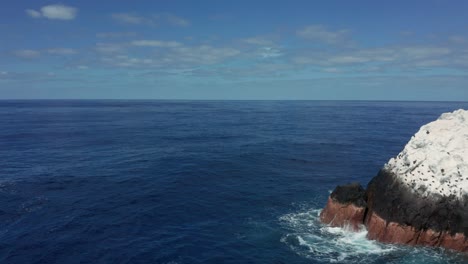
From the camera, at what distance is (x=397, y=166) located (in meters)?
41.2

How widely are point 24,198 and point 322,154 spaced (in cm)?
6020

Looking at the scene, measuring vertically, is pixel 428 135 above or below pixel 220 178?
above

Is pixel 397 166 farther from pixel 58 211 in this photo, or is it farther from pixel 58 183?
pixel 58 183

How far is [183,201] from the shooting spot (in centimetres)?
5109

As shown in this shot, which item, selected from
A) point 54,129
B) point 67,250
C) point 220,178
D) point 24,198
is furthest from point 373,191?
point 54,129

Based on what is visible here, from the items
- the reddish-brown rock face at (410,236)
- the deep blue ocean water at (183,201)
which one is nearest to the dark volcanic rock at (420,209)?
the reddish-brown rock face at (410,236)

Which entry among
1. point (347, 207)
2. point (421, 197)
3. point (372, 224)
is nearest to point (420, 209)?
point (421, 197)

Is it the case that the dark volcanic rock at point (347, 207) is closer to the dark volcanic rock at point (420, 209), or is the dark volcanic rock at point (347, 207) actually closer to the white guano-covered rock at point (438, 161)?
the dark volcanic rock at point (420, 209)

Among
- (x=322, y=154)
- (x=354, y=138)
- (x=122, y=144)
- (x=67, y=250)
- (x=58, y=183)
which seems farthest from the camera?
(x=354, y=138)

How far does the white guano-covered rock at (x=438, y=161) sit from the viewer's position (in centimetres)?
3697

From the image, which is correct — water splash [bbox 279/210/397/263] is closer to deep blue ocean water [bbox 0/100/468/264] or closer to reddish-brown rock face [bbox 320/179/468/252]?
deep blue ocean water [bbox 0/100/468/264]

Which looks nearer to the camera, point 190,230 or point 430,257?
point 430,257

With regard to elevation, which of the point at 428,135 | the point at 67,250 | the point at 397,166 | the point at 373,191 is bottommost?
the point at 67,250

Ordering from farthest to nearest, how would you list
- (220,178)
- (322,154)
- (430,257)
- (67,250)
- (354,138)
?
(354,138) < (322,154) < (220,178) < (67,250) < (430,257)
